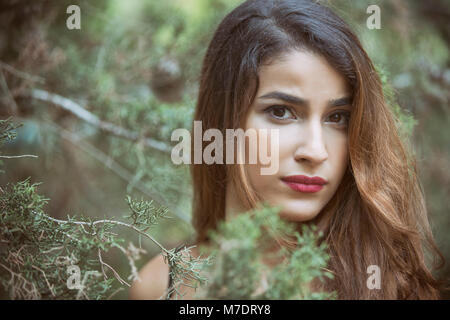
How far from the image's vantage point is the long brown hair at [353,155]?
1.12 m

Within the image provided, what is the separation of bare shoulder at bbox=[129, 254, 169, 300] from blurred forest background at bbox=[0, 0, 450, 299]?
0.93 ft

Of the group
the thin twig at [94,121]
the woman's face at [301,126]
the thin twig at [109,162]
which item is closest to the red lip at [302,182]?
the woman's face at [301,126]

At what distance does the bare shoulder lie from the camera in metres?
1.44

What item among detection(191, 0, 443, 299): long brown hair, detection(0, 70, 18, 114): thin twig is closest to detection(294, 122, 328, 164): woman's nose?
detection(191, 0, 443, 299): long brown hair

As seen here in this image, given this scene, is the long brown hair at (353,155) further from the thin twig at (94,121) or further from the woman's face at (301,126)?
the thin twig at (94,121)

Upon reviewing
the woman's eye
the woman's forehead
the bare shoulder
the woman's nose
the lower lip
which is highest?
the woman's forehead

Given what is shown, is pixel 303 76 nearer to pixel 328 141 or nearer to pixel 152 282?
pixel 328 141

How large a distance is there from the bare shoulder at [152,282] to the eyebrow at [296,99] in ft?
2.28

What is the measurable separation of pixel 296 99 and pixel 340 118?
0.54ft

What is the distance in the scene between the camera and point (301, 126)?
1.09 metres

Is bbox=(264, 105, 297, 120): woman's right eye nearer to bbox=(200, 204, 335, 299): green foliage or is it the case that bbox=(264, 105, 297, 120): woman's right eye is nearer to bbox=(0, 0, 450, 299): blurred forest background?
bbox=(200, 204, 335, 299): green foliage

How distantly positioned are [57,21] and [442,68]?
1902mm

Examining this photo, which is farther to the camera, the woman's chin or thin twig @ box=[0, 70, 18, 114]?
thin twig @ box=[0, 70, 18, 114]

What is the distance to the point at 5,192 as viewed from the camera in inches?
37.4
